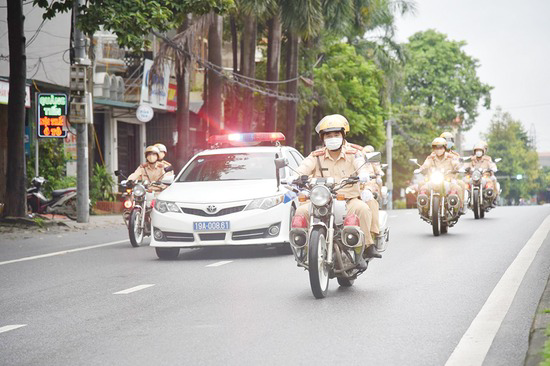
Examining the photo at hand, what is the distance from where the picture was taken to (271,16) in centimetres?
3481

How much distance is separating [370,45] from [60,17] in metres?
29.5

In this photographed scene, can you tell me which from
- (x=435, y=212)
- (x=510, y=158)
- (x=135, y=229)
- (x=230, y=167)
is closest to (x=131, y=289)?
(x=230, y=167)

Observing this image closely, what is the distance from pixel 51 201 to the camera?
26766 millimetres

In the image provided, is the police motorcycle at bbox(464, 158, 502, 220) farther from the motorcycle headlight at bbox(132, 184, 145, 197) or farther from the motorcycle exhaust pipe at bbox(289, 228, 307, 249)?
the motorcycle exhaust pipe at bbox(289, 228, 307, 249)

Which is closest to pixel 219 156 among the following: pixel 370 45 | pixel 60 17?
pixel 60 17

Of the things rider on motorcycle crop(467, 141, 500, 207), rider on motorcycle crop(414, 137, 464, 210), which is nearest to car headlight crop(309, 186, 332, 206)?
rider on motorcycle crop(414, 137, 464, 210)

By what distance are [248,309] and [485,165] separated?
16.7m

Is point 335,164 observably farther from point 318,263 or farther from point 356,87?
point 356,87

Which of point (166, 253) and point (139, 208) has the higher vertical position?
point (139, 208)

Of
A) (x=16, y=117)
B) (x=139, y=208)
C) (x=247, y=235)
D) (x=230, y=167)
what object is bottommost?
(x=247, y=235)

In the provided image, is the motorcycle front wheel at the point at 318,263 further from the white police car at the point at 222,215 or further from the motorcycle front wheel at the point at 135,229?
the motorcycle front wheel at the point at 135,229

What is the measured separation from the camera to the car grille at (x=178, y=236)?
14078 millimetres

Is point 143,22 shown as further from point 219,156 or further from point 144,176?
point 219,156

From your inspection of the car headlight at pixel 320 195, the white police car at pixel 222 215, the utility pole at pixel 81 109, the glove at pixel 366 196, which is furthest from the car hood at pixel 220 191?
the utility pole at pixel 81 109
